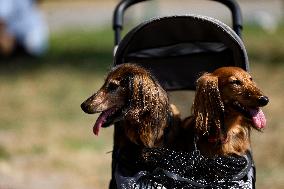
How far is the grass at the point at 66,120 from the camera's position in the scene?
680cm

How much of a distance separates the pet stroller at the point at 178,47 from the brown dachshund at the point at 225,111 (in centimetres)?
43

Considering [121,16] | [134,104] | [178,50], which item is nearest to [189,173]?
[134,104]

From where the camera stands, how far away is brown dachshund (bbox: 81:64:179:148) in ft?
13.6

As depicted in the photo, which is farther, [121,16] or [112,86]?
[121,16]

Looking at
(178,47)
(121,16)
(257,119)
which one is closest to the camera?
(257,119)

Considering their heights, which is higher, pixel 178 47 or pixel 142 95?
pixel 178 47

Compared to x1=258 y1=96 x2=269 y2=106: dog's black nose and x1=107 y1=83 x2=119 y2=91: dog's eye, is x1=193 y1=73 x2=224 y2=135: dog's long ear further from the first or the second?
x1=107 y1=83 x2=119 y2=91: dog's eye

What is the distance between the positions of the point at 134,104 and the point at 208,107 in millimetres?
388

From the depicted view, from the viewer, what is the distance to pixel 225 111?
4148 millimetres

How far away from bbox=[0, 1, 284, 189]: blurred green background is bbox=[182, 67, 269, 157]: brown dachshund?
103 cm

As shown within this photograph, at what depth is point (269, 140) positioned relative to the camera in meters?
7.49

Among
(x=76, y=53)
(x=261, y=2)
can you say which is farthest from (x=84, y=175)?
(x=261, y=2)

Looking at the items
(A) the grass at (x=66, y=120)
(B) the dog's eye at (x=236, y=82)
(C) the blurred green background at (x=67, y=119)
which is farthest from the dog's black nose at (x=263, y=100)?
(A) the grass at (x=66, y=120)

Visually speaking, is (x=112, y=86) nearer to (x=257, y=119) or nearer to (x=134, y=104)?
(x=134, y=104)
